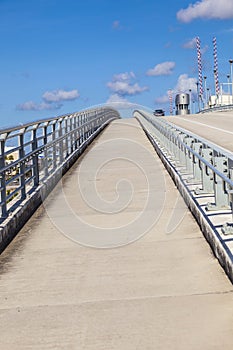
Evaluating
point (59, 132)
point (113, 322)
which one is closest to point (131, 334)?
point (113, 322)

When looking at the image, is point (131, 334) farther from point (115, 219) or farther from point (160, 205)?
point (160, 205)

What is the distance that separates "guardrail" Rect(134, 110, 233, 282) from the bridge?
0.02 metres

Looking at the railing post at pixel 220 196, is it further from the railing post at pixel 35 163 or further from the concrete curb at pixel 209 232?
the railing post at pixel 35 163

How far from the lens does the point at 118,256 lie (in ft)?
Result: 28.5

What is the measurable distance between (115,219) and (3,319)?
5.08m

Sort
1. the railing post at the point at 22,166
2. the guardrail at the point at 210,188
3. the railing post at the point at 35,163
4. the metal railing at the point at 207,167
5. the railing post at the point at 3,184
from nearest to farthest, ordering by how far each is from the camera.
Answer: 1. the guardrail at the point at 210,188
2. the metal railing at the point at 207,167
3. the railing post at the point at 3,184
4. the railing post at the point at 22,166
5. the railing post at the point at 35,163

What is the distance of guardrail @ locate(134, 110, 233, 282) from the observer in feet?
25.6

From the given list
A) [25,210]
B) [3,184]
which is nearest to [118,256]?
[3,184]

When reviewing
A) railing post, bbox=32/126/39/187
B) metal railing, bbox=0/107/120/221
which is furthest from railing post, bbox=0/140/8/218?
railing post, bbox=32/126/39/187

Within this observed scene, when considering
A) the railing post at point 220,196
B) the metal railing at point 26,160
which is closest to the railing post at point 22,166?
the metal railing at point 26,160

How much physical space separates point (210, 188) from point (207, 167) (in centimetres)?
46

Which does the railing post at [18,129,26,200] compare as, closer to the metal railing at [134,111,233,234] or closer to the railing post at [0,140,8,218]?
the railing post at [0,140,8,218]

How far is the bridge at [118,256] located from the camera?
5867 mm

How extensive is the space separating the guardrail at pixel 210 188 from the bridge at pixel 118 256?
0.06 feet
